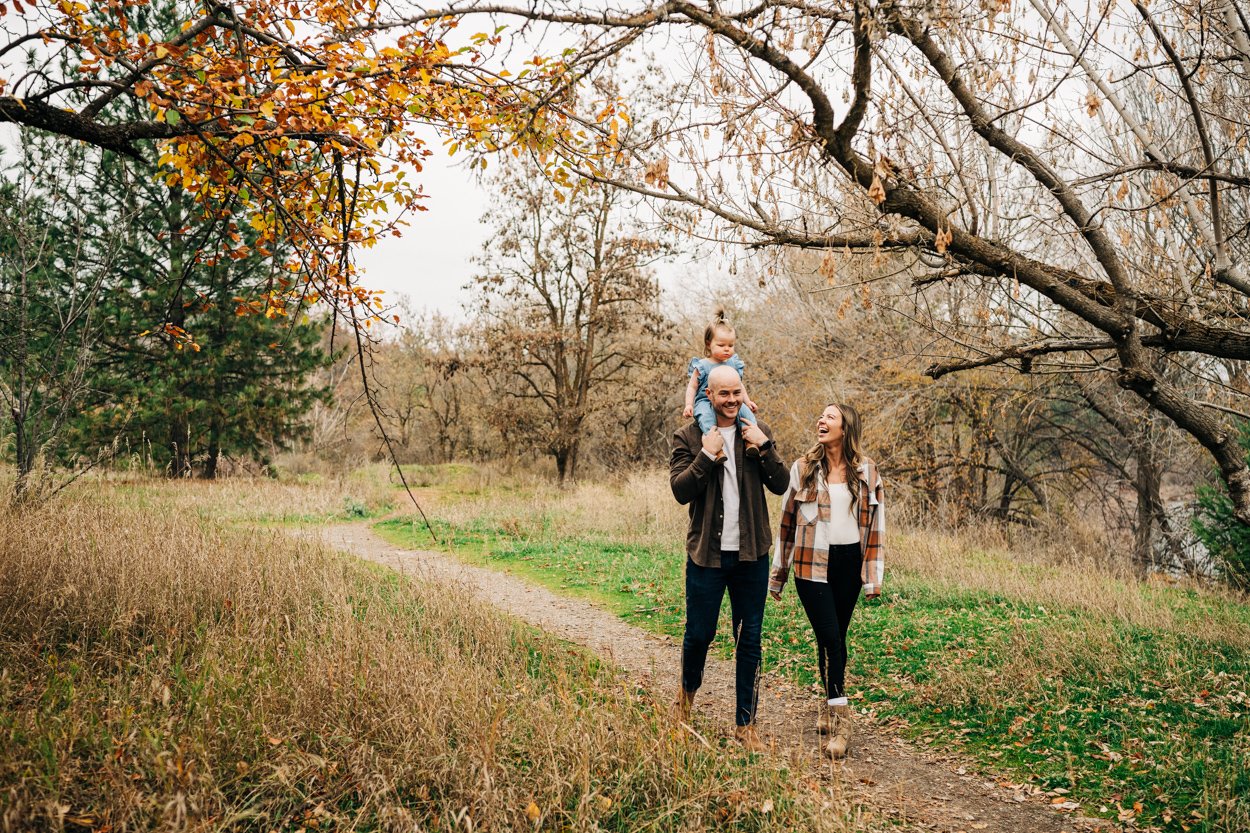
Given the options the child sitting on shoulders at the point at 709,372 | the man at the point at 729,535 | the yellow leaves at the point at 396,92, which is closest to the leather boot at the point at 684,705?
the man at the point at 729,535

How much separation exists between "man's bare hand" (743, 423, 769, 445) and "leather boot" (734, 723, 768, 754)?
1561 millimetres

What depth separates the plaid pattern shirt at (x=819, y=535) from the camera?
14.5 ft

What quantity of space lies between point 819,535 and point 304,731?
3.01m

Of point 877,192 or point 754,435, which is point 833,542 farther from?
point 877,192

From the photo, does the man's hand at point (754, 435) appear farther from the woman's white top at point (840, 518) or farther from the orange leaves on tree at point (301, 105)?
the orange leaves on tree at point (301, 105)

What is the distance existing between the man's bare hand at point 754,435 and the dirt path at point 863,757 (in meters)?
1.56

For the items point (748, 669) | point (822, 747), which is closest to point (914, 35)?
point (748, 669)

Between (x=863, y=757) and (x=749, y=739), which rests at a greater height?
(x=749, y=739)

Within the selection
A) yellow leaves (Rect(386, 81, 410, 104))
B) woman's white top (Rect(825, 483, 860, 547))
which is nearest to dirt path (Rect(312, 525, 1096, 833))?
woman's white top (Rect(825, 483, 860, 547))

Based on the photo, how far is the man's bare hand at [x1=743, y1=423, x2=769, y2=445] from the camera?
4.06 m

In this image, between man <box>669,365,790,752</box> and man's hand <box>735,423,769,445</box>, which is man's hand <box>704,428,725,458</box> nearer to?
man <box>669,365,790,752</box>

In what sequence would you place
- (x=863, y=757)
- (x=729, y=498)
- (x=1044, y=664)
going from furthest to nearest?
(x=1044, y=664), (x=863, y=757), (x=729, y=498)

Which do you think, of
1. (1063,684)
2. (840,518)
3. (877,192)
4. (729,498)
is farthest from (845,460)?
(1063,684)

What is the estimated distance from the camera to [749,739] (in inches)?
152
